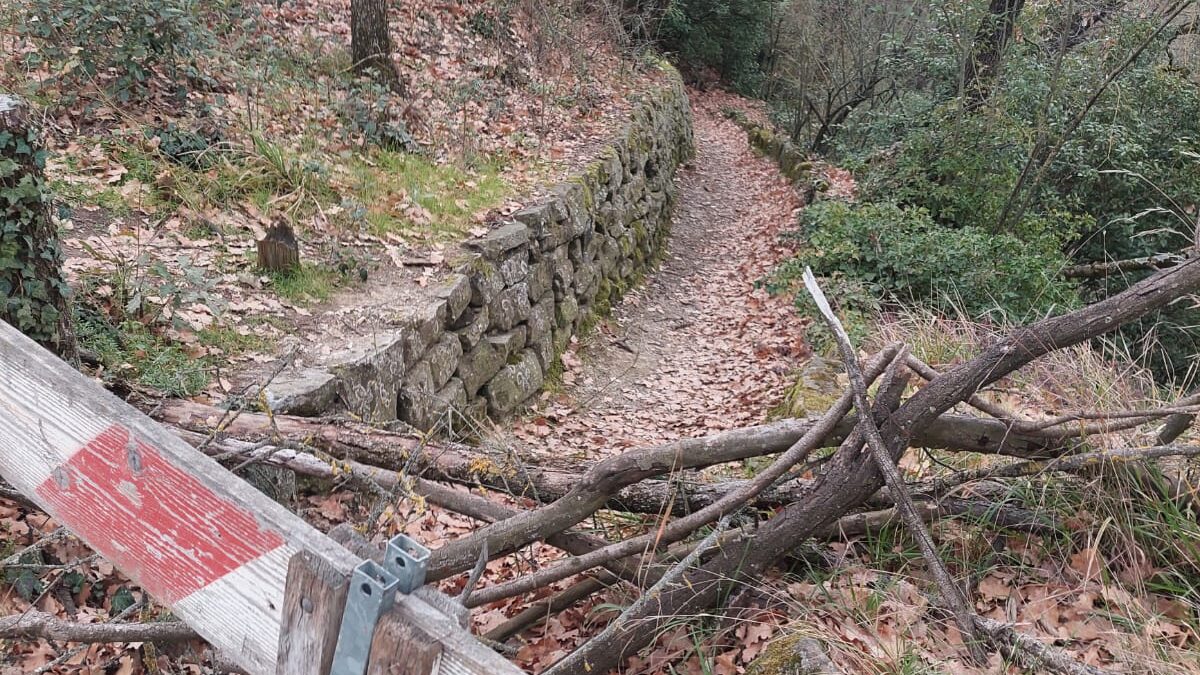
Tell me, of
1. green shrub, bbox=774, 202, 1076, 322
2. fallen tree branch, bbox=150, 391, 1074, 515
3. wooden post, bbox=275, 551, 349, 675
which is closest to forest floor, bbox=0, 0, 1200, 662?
fallen tree branch, bbox=150, 391, 1074, 515

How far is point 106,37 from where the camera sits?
592cm

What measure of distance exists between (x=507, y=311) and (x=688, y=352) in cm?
229

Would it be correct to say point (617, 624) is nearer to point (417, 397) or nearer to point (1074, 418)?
point (1074, 418)

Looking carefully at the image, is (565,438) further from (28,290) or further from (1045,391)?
(28,290)

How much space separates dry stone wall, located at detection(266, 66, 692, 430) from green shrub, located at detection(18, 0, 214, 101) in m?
2.88

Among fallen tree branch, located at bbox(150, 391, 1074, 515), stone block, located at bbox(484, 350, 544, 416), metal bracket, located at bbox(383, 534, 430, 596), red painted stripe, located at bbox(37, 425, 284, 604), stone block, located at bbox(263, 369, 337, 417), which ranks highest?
metal bracket, located at bbox(383, 534, 430, 596)

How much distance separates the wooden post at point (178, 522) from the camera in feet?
3.65

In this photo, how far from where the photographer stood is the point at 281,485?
3.37 metres

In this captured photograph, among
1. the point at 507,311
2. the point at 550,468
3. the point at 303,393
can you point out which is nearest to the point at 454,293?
the point at 507,311

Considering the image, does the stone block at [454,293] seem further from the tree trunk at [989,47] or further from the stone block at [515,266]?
the tree trunk at [989,47]

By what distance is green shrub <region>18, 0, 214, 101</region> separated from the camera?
5.74 m

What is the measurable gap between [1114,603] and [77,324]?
4544 mm

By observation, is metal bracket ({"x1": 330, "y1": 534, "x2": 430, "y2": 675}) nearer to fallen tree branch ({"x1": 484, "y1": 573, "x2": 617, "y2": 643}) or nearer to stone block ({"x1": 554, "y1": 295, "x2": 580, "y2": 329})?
fallen tree branch ({"x1": 484, "y1": 573, "x2": 617, "y2": 643})

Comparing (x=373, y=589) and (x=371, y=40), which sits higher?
(x=373, y=589)
